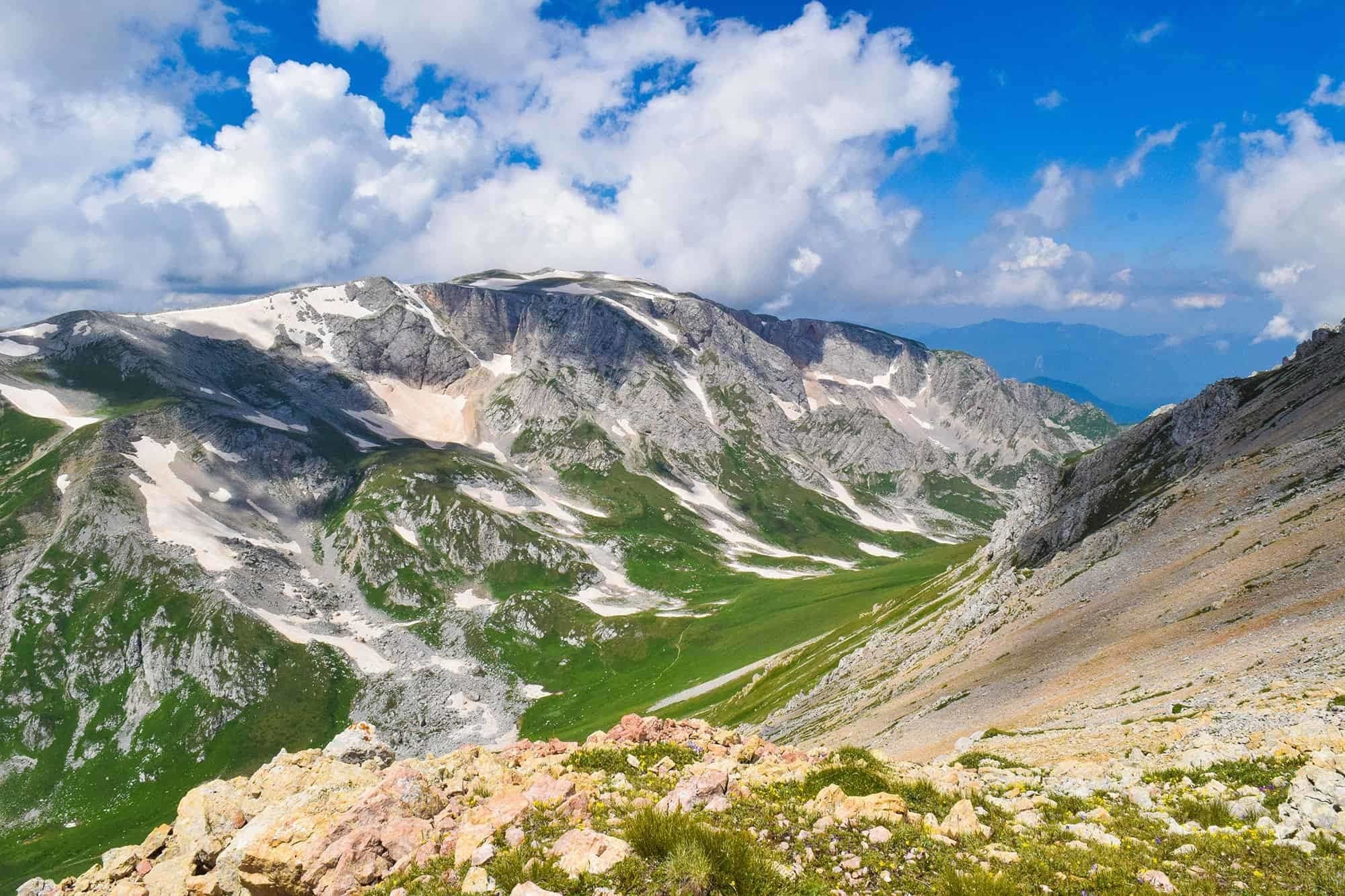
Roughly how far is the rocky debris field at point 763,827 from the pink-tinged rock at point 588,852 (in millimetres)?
38

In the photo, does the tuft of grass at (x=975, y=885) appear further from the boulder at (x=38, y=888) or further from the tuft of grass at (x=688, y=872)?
the boulder at (x=38, y=888)

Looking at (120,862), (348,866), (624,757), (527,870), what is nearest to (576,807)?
(527,870)

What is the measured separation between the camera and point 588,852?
38.6ft

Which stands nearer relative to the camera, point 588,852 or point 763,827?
point 588,852

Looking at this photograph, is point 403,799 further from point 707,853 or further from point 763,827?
point 707,853

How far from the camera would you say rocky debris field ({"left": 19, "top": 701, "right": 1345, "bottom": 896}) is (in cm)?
1119

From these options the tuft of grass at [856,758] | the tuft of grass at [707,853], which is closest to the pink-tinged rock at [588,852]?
the tuft of grass at [707,853]

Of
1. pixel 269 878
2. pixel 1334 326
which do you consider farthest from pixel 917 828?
pixel 1334 326

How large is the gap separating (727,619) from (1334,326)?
454 ft

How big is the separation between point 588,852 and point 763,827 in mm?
3743

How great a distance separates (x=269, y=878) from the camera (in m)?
14.3

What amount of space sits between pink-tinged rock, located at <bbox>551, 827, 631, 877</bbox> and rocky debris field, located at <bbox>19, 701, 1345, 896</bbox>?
0.04 meters

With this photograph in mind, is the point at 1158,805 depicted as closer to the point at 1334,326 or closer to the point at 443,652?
the point at 1334,326

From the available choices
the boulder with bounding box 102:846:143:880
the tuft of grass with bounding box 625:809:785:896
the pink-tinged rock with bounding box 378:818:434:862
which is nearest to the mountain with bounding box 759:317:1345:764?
the tuft of grass with bounding box 625:809:785:896
